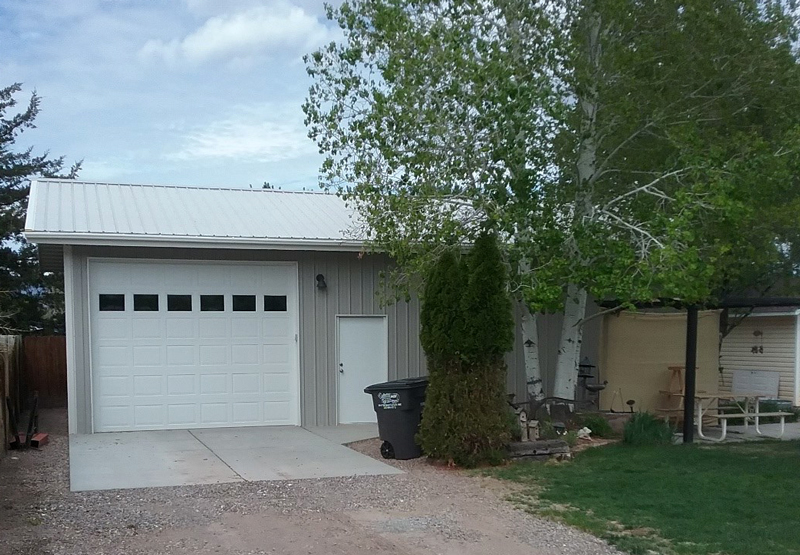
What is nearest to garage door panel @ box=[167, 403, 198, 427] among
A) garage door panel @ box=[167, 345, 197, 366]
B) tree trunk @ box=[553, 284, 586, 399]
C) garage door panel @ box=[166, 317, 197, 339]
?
garage door panel @ box=[167, 345, 197, 366]

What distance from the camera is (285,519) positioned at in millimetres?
7105

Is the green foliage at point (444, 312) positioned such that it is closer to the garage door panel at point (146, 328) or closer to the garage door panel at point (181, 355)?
the garage door panel at point (181, 355)

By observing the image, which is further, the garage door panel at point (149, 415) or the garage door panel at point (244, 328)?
the garage door panel at point (244, 328)

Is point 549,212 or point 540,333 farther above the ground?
point 549,212

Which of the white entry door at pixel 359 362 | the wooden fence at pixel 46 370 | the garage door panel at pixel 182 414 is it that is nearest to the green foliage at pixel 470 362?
the white entry door at pixel 359 362

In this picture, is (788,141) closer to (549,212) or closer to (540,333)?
(549,212)

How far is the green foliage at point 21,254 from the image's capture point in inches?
973

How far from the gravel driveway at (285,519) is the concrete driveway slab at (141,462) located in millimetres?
300

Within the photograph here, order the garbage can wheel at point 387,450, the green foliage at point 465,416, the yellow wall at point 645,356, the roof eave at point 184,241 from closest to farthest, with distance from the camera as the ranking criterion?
1. the green foliage at point 465,416
2. the garbage can wheel at point 387,450
3. the roof eave at point 184,241
4. the yellow wall at point 645,356

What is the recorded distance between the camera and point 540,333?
14766mm

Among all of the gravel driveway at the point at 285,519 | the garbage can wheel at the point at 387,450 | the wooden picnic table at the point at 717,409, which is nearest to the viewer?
the gravel driveway at the point at 285,519

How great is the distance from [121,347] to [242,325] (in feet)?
6.07

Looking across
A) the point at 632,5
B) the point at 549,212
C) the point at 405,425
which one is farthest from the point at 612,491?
the point at 632,5

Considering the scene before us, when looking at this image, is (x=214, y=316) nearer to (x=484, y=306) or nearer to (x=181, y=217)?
(x=181, y=217)
